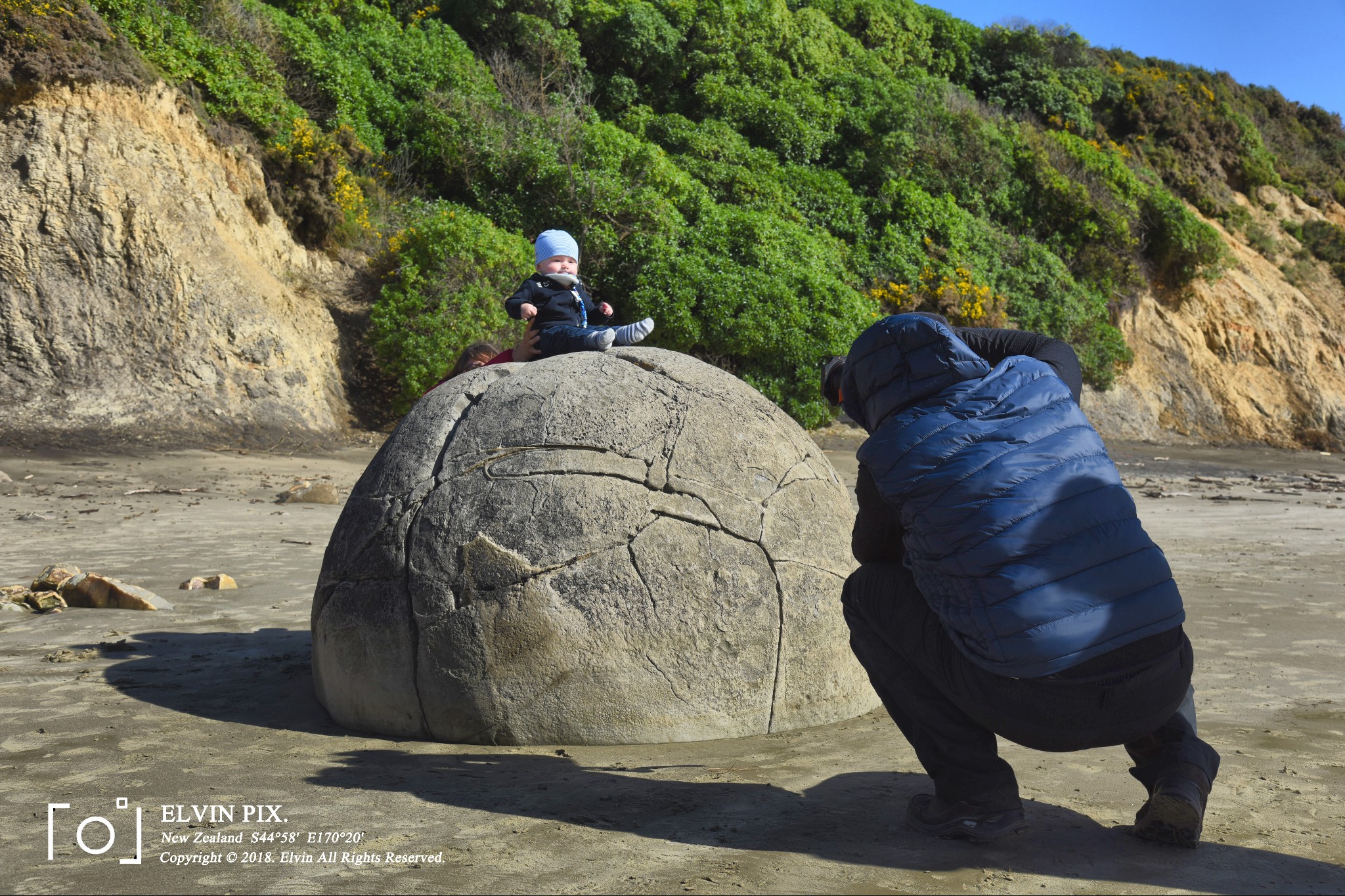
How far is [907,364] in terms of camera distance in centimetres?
271

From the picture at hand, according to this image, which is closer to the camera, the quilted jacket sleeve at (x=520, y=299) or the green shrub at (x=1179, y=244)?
the quilted jacket sleeve at (x=520, y=299)

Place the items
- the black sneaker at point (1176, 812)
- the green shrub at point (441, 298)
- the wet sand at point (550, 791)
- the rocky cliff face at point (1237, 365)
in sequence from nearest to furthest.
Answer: the wet sand at point (550, 791), the black sneaker at point (1176, 812), the green shrub at point (441, 298), the rocky cliff face at point (1237, 365)

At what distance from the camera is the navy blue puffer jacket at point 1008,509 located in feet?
8.27

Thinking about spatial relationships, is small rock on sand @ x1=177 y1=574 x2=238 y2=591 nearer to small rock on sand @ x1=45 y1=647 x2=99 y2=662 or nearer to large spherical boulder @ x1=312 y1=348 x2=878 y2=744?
small rock on sand @ x1=45 y1=647 x2=99 y2=662

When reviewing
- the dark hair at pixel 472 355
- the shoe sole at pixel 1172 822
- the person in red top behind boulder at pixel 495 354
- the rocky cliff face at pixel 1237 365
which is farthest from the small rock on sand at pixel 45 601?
the rocky cliff face at pixel 1237 365

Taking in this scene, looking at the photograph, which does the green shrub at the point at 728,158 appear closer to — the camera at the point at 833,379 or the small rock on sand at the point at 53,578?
the small rock on sand at the point at 53,578

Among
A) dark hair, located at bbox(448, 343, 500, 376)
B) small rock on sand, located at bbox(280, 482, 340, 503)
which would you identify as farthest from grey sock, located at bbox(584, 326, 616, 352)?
small rock on sand, located at bbox(280, 482, 340, 503)

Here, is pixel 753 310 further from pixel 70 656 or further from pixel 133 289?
pixel 70 656

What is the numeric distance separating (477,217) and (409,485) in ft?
40.2

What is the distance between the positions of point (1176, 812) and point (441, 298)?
13077mm

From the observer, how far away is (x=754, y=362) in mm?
16531

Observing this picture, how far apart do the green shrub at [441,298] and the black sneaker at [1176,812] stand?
12369 millimetres

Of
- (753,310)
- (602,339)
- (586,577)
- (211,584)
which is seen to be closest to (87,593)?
(211,584)

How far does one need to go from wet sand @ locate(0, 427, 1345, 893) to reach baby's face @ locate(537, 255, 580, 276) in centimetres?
251
